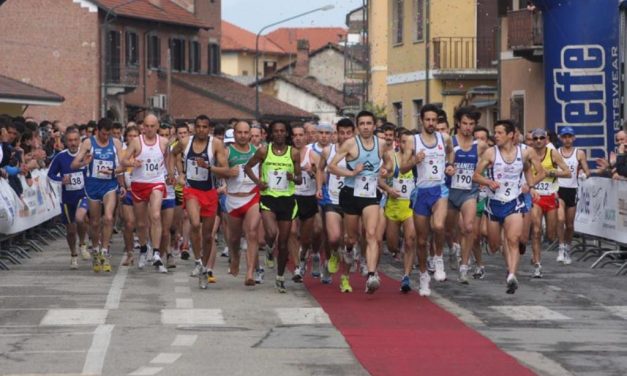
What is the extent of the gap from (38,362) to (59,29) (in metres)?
64.8

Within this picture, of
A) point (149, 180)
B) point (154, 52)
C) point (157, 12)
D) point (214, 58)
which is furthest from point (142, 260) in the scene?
point (214, 58)

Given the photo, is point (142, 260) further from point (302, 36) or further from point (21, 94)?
point (302, 36)

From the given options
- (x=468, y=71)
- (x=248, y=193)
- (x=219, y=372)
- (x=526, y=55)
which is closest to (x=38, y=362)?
(x=219, y=372)

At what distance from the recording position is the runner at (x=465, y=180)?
773 inches

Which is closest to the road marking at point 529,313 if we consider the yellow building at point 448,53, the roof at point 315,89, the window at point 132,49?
the yellow building at point 448,53

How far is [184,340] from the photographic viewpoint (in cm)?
1353

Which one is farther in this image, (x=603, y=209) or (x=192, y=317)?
(x=603, y=209)

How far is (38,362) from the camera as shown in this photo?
478 inches

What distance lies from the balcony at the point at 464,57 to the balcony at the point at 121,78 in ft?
89.8

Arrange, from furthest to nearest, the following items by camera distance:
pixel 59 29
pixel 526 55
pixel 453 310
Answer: pixel 59 29
pixel 526 55
pixel 453 310

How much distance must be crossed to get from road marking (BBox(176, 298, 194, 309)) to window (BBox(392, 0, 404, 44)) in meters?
35.7

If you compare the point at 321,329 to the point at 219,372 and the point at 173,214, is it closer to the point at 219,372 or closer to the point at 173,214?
the point at 219,372

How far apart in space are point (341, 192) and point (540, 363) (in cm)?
632

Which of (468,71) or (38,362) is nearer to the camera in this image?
(38,362)
